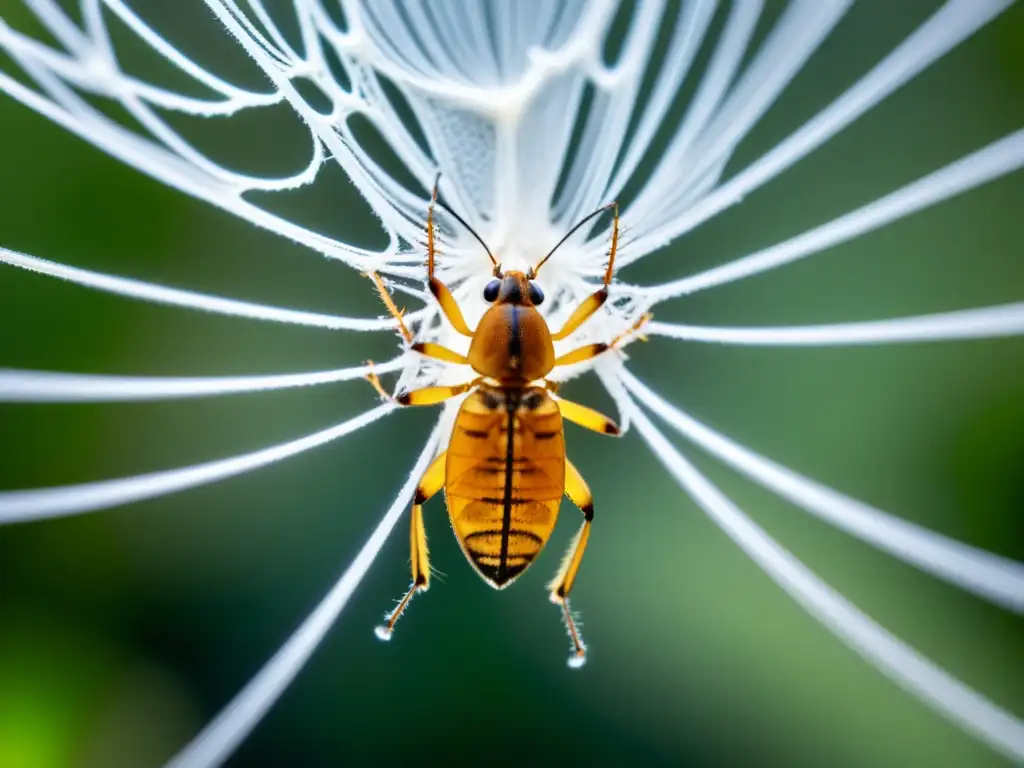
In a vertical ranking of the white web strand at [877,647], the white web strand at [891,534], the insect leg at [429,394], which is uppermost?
the insect leg at [429,394]

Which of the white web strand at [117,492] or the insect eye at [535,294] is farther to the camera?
the insect eye at [535,294]

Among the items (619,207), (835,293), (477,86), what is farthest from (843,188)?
(477,86)

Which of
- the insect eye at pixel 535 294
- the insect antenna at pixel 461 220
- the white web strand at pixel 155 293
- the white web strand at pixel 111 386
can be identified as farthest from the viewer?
the insect eye at pixel 535 294

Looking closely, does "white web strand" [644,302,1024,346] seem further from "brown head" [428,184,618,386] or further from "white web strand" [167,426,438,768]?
"white web strand" [167,426,438,768]

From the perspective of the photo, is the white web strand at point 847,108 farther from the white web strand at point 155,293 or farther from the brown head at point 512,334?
the white web strand at point 155,293

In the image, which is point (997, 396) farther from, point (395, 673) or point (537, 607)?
point (395, 673)

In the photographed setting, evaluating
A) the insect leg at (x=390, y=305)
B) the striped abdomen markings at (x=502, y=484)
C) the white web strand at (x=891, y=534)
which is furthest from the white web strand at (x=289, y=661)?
the white web strand at (x=891, y=534)
